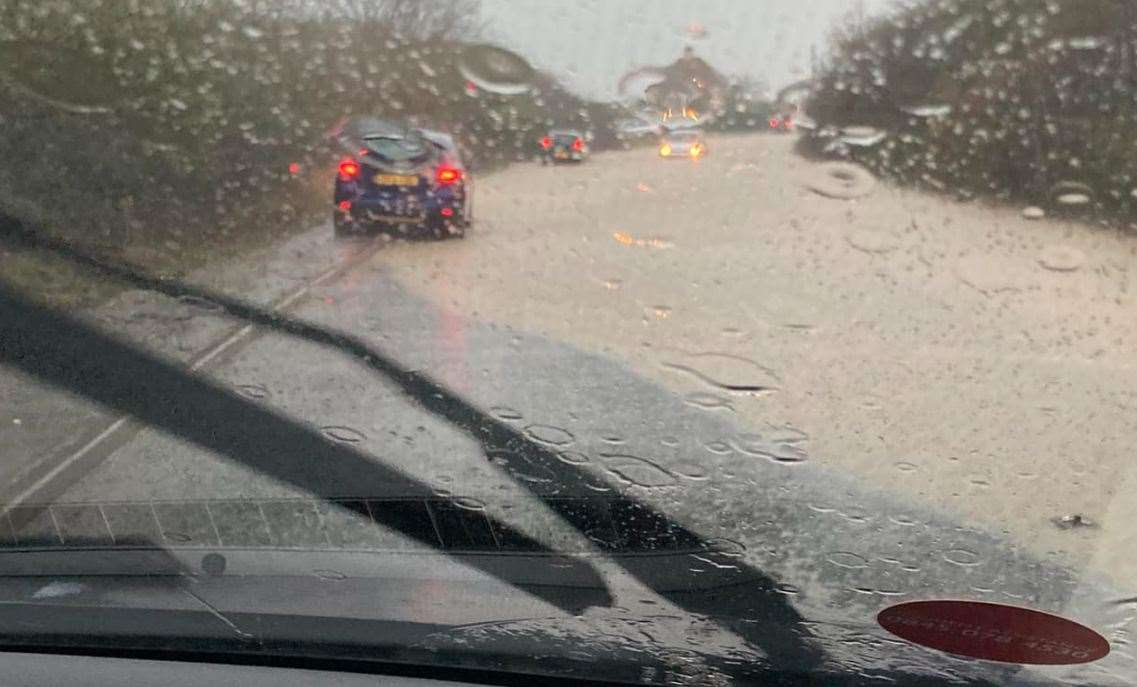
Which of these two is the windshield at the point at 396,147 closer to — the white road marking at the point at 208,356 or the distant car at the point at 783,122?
the white road marking at the point at 208,356

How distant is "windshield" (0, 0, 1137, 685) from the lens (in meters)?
4.12

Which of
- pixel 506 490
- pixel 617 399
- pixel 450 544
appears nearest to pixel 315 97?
pixel 617 399

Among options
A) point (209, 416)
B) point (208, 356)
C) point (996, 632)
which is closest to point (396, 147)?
point (208, 356)

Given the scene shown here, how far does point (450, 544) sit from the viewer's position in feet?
15.9

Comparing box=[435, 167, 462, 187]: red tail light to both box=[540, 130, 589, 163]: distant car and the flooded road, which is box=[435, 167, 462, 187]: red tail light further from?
box=[540, 130, 589, 163]: distant car

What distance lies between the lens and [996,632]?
12.4 feet

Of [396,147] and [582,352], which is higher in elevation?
[396,147]

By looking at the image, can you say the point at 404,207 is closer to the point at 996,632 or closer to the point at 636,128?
the point at 636,128

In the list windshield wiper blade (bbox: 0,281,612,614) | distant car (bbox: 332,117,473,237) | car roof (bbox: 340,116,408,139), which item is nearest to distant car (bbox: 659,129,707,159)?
distant car (bbox: 332,117,473,237)

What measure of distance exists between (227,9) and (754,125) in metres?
3.21

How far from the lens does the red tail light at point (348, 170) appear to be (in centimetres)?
755

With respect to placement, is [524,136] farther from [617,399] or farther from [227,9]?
[227,9]

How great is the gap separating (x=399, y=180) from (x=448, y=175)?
28 cm

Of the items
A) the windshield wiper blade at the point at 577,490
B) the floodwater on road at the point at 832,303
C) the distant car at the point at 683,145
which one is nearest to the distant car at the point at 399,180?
the floodwater on road at the point at 832,303
